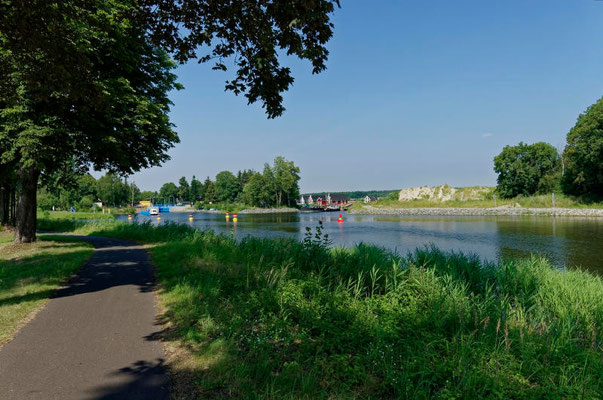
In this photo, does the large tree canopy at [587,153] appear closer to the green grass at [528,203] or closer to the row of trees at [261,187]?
the green grass at [528,203]

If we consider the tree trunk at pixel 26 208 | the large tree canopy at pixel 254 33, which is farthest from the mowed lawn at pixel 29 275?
the large tree canopy at pixel 254 33

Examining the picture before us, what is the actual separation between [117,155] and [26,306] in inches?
376

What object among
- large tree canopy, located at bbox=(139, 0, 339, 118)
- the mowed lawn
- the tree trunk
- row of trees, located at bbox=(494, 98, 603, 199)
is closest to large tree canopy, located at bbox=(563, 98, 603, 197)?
row of trees, located at bbox=(494, 98, 603, 199)

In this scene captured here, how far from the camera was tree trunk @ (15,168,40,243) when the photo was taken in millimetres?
14289

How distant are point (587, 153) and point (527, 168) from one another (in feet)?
56.3

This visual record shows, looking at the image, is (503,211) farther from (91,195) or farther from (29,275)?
(91,195)

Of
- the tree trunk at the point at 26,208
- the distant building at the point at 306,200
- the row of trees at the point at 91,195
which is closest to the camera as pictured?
the tree trunk at the point at 26,208

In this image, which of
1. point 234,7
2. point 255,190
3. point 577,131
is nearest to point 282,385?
point 234,7

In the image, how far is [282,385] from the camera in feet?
12.0

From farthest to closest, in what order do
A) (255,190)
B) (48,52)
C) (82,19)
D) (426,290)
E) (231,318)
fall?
1. (255,190)
2. (82,19)
3. (48,52)
4. (426,290)
5. (231,318)

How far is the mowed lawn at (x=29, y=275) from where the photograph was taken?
19.3 feet

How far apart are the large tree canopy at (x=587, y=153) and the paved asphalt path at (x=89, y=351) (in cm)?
6563

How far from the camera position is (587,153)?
5253 centimetres

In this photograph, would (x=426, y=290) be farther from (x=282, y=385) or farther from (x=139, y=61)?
(x=139, y=61)
